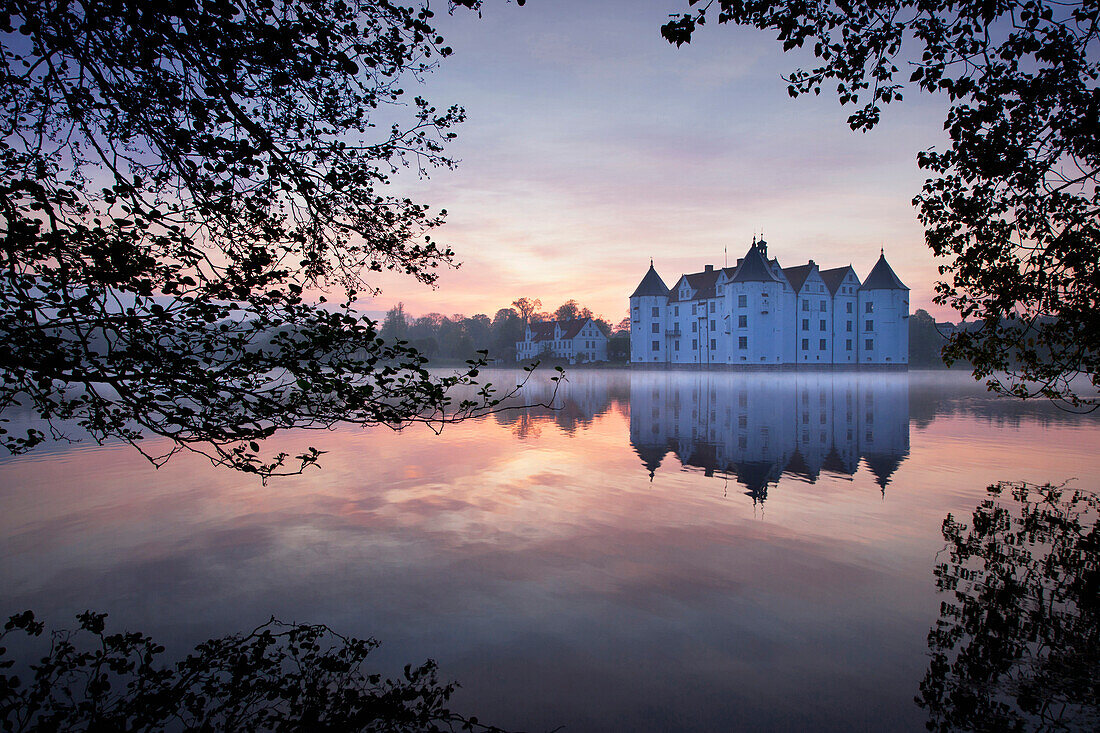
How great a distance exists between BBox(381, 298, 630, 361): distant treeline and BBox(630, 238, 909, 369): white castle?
91.7 ft

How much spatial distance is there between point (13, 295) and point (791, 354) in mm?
82214

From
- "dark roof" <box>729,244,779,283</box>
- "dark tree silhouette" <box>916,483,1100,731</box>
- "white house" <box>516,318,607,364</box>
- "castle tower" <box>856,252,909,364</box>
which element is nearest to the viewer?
"dark tree silhouette" <box>916,483,1100,731</box>

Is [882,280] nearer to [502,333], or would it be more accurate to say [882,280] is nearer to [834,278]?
[834,278]

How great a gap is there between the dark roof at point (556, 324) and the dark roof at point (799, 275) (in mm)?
40223

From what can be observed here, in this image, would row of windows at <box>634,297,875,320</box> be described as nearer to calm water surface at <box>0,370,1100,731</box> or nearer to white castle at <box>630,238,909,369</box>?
white castle at <box>630,238,909,369</box>

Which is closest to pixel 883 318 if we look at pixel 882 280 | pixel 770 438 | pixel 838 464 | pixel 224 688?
pixel 882 280

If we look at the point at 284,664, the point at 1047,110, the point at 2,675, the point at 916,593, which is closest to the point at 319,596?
the point at 284,664

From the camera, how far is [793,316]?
78.8m

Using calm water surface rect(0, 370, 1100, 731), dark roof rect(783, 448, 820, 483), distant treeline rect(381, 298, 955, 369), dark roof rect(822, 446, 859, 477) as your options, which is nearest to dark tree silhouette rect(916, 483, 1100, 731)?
calm water surface rect(0, 370, 1100, 731)

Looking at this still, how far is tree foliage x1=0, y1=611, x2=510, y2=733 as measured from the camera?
4508 millimetres

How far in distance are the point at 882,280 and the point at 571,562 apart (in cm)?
8693

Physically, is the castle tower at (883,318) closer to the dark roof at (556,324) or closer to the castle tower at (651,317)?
the castle tower at (651,317)

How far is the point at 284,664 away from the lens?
5.29 m

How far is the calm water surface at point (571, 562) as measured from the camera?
16.6 feet
